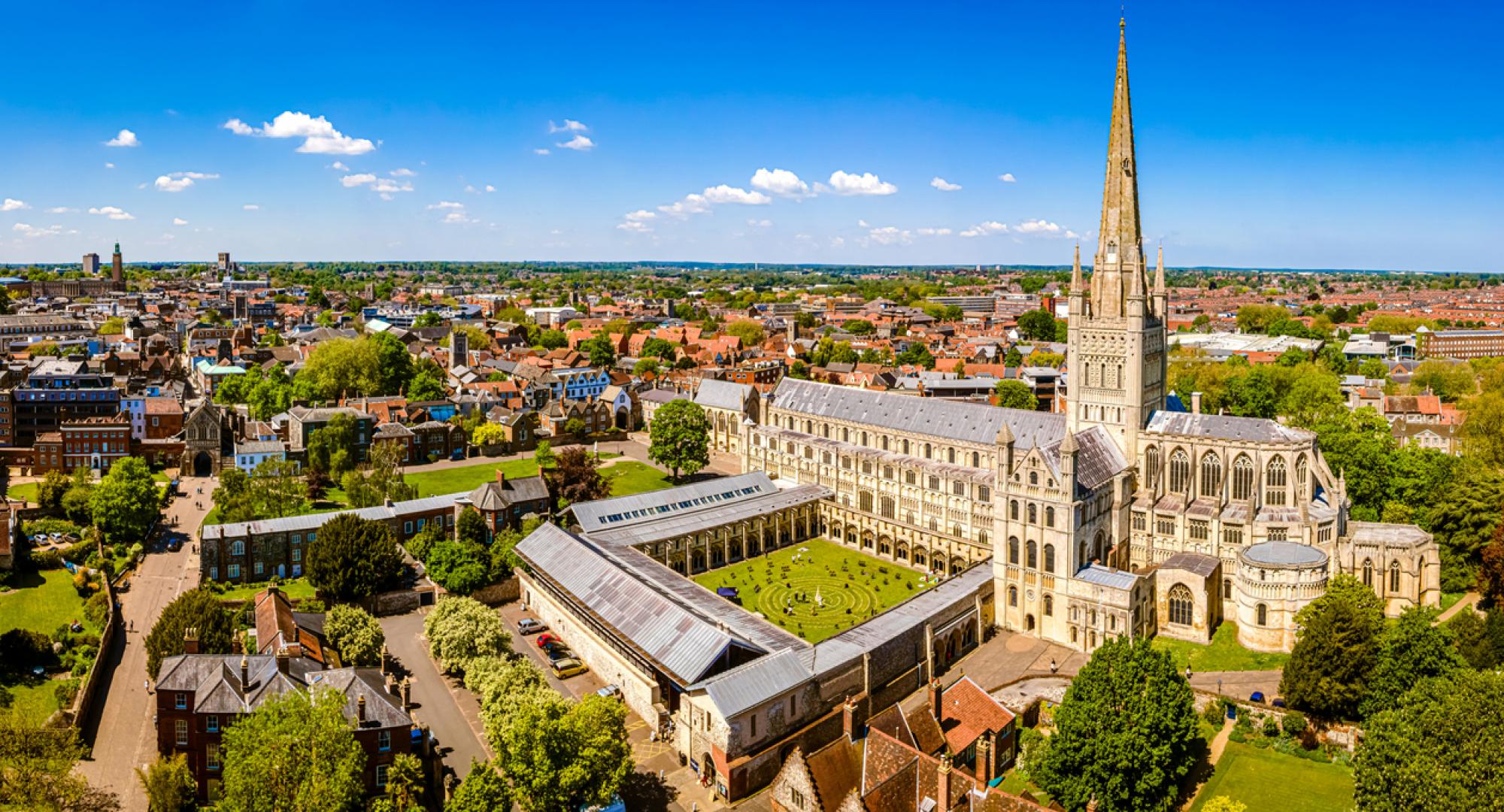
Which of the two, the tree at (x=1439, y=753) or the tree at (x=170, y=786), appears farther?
the tree at (x=170, y=786)

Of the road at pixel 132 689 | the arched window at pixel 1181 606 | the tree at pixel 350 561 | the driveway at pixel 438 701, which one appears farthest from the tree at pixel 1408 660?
the road at pixel 132 689

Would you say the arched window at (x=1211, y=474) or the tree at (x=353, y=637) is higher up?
the arched window at (x=1211, y=474)

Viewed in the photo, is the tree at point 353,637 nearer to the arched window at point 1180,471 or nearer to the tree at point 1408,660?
the tree at point 1408,660

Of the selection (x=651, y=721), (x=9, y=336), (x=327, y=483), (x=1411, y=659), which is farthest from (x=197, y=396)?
(x=1411, y=659)

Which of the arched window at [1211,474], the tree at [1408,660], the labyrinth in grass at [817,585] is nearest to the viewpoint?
the tree at [1408,660]

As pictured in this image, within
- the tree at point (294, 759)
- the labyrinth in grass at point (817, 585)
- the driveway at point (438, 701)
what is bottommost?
the driveway at point (438, 701)

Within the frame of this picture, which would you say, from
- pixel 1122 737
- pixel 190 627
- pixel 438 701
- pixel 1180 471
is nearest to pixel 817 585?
pixel 1180 471
